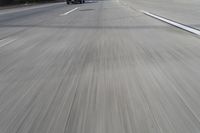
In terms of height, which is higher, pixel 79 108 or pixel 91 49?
pixel 79 108

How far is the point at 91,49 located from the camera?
880 centimetres

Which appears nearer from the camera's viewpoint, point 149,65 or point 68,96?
point 68,96

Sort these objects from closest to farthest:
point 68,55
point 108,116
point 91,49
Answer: point 108,116 < point 68,55 < point 91,49

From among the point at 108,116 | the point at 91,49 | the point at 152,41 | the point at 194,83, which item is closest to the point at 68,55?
the point at 91,49

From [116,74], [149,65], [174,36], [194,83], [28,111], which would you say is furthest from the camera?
[174,36]

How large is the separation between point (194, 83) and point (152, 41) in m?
4.56

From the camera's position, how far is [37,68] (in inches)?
268

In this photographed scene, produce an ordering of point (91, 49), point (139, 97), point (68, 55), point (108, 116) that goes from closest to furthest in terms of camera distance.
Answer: point (108, 116), point (139, 97), point (68, 55), point (91, 49)

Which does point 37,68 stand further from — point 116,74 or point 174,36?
point 174,36

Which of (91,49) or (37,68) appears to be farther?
(91,49)

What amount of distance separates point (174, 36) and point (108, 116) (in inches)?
279

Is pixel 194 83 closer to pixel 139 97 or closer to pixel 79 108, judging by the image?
pixel 139 97

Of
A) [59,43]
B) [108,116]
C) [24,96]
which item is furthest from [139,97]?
[59,43]

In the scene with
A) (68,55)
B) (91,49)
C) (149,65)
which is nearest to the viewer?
(149,65)
